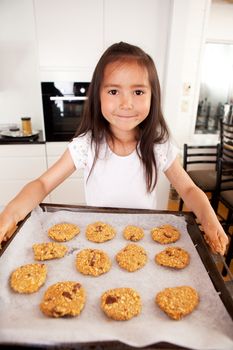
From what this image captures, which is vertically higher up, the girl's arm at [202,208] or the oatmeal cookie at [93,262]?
the girl's arm at [202,208]

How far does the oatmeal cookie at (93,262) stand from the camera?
2.63 feet

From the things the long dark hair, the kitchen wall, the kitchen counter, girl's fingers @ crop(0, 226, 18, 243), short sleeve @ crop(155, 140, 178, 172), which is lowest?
the kitchen counter

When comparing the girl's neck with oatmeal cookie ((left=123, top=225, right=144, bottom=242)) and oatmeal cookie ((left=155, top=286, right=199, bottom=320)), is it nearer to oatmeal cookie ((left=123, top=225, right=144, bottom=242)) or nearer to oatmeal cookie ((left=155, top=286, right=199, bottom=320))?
oatmeal cookie ((left=123, top=225, right=144, bottom=242))

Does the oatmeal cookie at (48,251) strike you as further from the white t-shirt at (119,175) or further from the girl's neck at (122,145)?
the girl's neck at (122,145)

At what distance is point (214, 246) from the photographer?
2.58 ft

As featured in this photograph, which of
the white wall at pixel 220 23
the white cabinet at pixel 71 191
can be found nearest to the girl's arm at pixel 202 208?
the white cabinet at pixel 71 191

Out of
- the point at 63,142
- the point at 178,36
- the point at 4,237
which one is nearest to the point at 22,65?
the point at 63,142

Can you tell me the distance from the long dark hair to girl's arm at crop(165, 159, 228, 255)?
0.37 ft

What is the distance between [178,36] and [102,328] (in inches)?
93.8

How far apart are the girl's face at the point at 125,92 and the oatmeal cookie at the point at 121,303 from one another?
59 centimetres

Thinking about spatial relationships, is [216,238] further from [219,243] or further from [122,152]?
[122,152]

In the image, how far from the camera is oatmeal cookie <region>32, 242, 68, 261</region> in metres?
0.84

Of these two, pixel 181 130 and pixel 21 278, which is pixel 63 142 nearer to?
pixel 181 130

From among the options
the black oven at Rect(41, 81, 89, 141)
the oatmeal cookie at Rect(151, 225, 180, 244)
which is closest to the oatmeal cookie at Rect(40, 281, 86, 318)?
the oatmeal cookie at Rect(151, 225, 180, 244)
